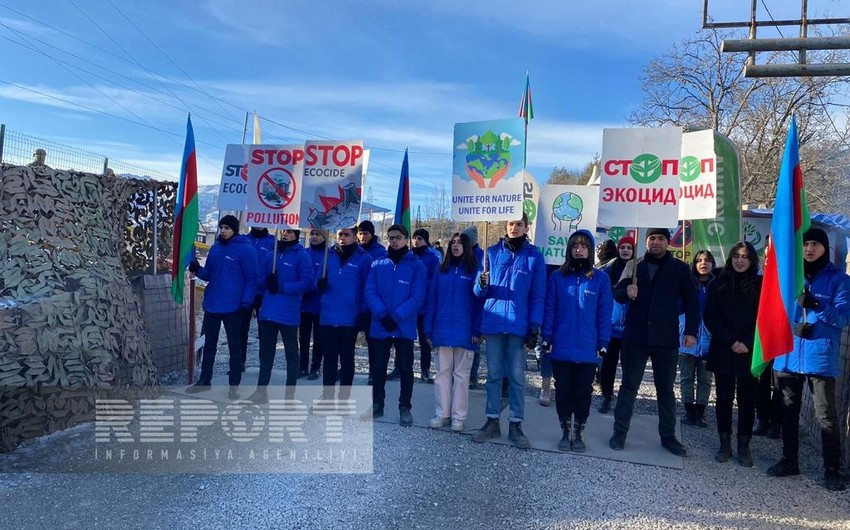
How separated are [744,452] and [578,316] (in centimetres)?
190

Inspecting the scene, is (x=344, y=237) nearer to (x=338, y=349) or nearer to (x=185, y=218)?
(x=338, y=349)

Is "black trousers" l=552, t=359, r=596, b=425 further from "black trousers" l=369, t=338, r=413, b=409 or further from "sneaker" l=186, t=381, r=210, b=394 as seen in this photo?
"sneaker" l=186, t=381, r=210, b=394

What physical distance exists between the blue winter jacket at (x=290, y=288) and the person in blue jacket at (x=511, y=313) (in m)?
2.02

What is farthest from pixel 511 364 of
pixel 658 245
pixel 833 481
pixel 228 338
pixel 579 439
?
pixel 228 338

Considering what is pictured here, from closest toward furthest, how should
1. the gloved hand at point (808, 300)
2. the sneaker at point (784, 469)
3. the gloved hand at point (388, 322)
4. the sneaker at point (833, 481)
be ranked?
the sneaker at point (833, 481), the gloved hand at point (808, 300), the sneaker at point (784, 469), the gloved hand at point (388, 322)

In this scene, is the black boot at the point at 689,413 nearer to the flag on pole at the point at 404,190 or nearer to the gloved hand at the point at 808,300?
the gloved hand at the point at 808,300

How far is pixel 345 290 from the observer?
639 cm

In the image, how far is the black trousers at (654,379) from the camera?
5574mm

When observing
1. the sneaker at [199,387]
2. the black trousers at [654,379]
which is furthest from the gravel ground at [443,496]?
the sneaker at [199,387]

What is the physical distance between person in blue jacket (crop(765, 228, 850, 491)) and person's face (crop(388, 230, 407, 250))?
3532 millimetres

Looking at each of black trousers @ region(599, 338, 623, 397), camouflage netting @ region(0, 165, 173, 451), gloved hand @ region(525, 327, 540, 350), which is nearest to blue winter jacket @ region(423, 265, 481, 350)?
gloved hand @ region(525, 327, 540, 350)

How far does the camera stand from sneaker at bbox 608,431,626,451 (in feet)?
18.7

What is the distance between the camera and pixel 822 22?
7699mm

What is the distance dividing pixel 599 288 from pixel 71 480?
4500mm
